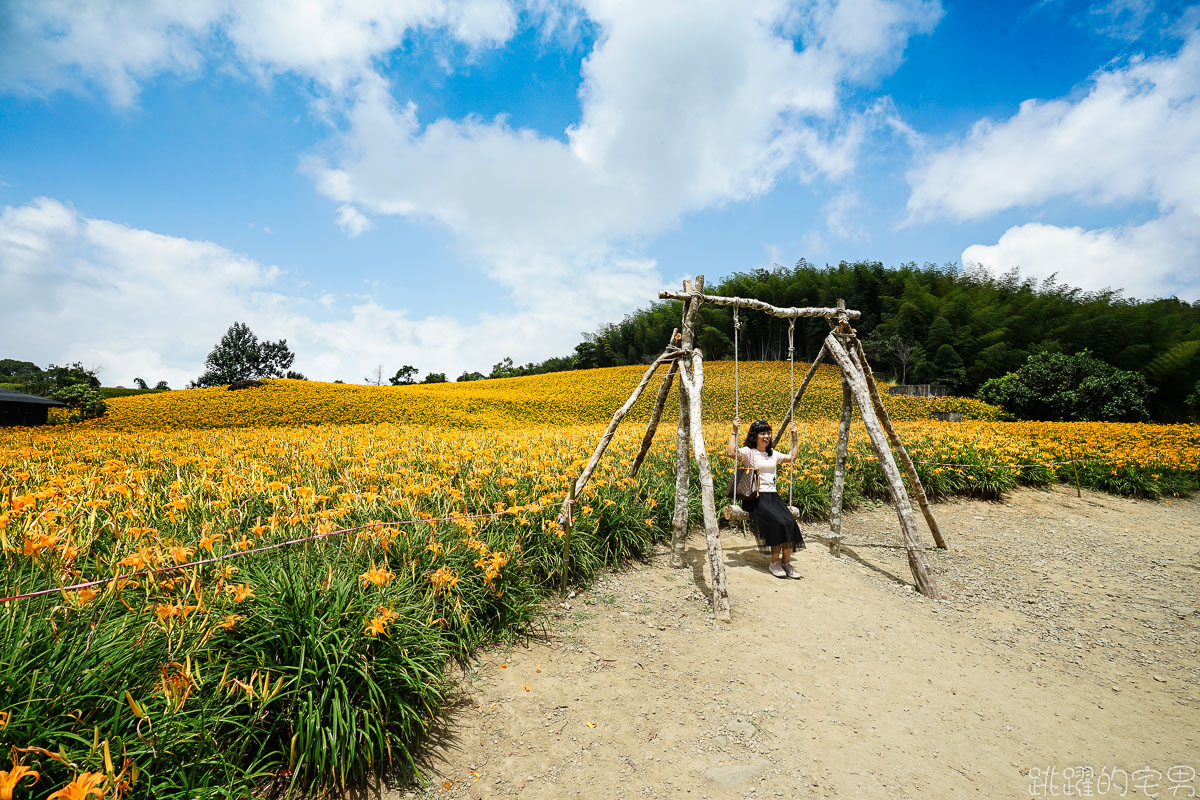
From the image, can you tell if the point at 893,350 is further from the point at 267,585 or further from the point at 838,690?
the point at 267,585

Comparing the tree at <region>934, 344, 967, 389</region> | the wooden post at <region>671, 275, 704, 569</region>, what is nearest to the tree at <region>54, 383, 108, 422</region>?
the wooden post at <region>671, 275, 704, 569</region>

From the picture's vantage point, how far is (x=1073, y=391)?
1736 cm

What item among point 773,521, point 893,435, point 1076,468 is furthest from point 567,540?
point 1076,468

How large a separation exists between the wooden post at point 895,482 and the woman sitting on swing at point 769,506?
77 cm

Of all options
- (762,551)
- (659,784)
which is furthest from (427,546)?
(762,551)

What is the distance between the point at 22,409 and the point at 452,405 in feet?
33.4

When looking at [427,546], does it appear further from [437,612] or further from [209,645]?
[209,645]

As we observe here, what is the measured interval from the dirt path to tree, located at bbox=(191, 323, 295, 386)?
2184 inches

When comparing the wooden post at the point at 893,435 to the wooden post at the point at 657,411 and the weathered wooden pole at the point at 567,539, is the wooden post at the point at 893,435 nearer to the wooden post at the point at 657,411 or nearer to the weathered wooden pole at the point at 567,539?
the wooden post at the point at 657,411

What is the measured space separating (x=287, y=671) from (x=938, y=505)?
8.47m

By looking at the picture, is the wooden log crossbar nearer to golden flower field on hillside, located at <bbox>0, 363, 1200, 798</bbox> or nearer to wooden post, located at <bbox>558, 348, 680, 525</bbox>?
wooden post, located at <bbox>558, 348, 680, 525</bbox>

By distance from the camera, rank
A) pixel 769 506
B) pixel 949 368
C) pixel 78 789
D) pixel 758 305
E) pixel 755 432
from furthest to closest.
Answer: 1. pixel 949 368
2. pixel 758 305
3. pixel 755 432
4. pixel 769 506
5. pixel 78 789

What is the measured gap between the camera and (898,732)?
2564 millimetres

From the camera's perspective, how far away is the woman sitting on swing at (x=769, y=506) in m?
4.47
